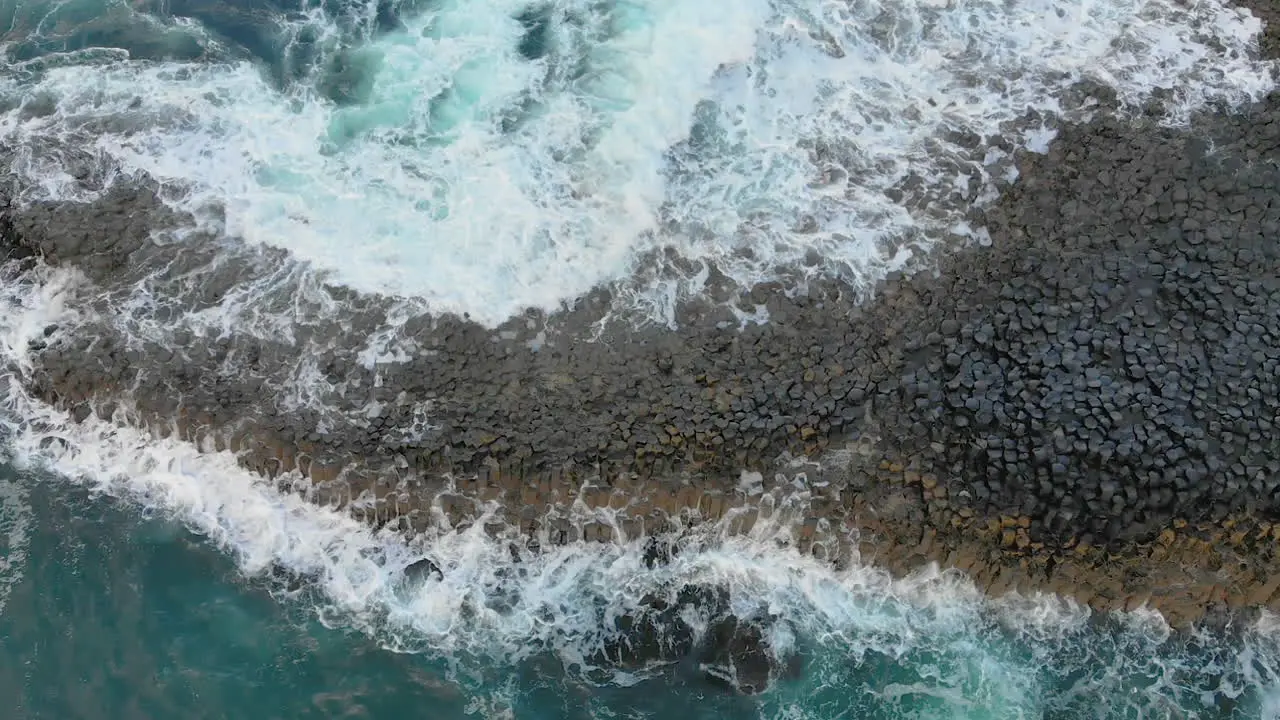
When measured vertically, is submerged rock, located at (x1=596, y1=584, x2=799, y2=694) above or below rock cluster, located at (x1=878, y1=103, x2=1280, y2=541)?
below

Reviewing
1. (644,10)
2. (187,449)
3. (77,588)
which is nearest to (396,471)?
(187,449)

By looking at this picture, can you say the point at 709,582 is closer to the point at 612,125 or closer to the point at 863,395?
the point at 863,395

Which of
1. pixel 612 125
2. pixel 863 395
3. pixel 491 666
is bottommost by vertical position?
pixel 491 666

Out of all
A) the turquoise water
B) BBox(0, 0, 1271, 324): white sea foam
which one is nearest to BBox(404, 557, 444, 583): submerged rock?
the turquoise water

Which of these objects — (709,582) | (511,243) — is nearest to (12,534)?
(511,243)

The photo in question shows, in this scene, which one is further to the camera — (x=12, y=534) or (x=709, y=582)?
(x=12, y=534)

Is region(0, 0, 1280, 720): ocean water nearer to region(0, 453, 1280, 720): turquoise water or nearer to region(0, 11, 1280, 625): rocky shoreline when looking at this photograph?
region(0, 453, 1280, 720): turquoise water
